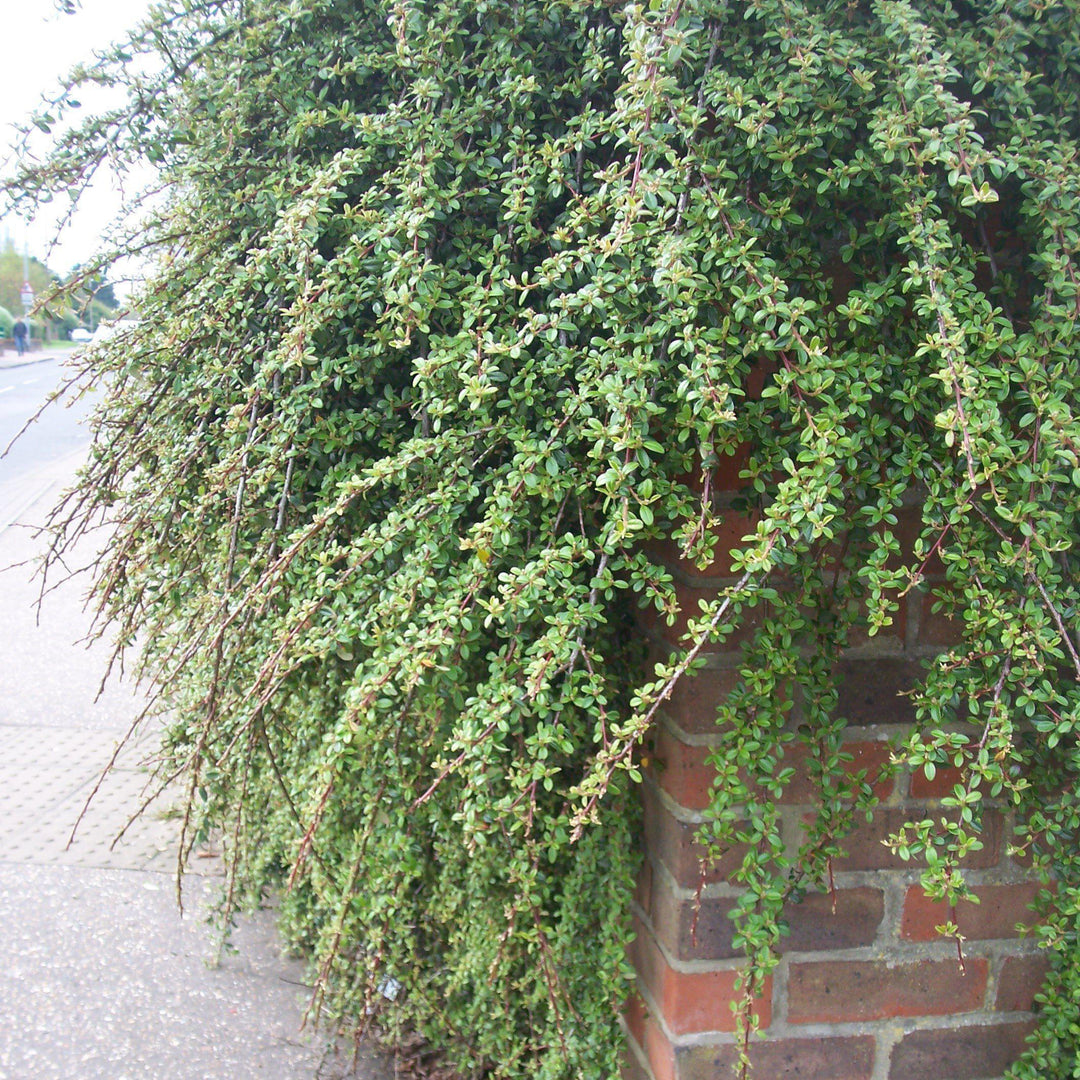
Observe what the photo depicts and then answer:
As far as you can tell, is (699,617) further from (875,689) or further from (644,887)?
(644,887)

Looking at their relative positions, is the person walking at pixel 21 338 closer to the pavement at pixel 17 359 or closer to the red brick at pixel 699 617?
the pavement at pixel 17 359

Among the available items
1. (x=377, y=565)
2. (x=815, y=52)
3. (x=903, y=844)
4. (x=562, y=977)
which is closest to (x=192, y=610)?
(x=377, y=565)

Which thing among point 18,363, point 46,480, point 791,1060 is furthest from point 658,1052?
point 18,363

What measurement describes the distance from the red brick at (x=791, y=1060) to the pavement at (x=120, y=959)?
26.7 inches

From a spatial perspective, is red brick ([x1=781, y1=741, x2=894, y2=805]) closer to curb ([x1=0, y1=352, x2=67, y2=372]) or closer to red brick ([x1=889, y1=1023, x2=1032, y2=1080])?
red brick ([x1=889, y1=1023, x2=1032, y2=1080])

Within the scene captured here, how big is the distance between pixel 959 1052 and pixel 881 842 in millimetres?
406

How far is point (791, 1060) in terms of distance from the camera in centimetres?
155

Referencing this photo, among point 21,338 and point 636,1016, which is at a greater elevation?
point 21,338

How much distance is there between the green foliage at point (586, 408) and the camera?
119 cm

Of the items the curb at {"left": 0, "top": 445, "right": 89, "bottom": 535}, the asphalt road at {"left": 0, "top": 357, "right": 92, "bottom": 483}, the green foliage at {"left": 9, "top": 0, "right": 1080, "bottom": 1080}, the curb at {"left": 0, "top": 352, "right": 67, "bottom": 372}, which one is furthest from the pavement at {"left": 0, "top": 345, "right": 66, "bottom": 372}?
the green foliage at {"left": 9, "top": 0, "right": 1080, "bottom": 1080}

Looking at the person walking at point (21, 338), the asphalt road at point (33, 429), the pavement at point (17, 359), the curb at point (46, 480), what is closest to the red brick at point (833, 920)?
the asphalt road at point (33, 429)

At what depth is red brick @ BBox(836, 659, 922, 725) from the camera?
1.51 m

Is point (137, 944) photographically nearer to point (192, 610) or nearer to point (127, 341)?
point (192, 610)

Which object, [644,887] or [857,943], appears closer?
[857,943]
